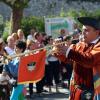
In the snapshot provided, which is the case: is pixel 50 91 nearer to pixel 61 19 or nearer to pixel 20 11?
pixel 61 19

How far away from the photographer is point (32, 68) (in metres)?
8.15

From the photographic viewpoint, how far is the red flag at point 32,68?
795 centimetres

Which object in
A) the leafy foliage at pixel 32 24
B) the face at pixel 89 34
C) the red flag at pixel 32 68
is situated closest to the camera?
the face at pixel 89 34

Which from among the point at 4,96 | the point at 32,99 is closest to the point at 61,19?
the point at 32,99

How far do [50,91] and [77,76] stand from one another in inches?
255

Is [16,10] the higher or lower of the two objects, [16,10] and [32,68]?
the higher

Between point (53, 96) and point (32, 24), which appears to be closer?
point (53, 96)

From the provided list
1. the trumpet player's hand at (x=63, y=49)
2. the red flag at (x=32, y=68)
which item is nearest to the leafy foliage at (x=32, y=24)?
the red flag at (x=32, y=68)

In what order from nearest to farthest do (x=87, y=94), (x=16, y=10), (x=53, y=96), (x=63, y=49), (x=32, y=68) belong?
(x=63, y=49)
(x=87, y=94)
(x=32, y=68)
(x=53, y=96)
(x=16, y=10)

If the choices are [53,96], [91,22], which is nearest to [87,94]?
[91,22]

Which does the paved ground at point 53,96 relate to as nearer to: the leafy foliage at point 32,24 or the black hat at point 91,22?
the black hat at point 91,22

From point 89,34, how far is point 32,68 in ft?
8.14

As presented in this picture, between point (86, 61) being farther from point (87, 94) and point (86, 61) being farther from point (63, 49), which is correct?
point (87, 94)

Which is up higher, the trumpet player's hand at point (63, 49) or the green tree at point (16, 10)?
the green tree at point (16, 10)
